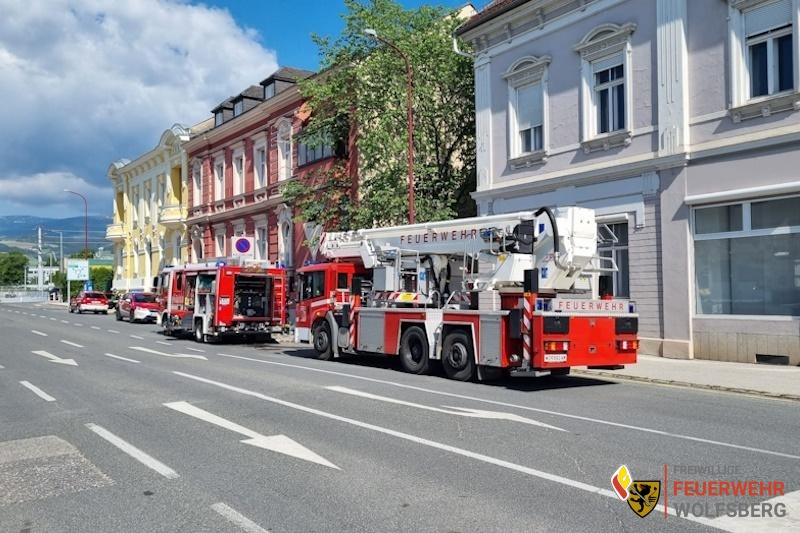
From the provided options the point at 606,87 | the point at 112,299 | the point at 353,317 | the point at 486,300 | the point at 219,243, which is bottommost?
the point at 112,299

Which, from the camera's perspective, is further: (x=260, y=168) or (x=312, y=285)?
(x=260, y=168)

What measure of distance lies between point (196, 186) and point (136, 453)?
40395 mm

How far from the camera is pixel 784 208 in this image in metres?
15.3

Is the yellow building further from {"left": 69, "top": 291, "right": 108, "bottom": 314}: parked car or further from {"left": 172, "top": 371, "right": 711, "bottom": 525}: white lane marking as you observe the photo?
{"left": 172, "top": 371, "right": 711, "bottom": 525}: white lane marking

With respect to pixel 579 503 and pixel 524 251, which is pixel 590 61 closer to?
pixel 524 251

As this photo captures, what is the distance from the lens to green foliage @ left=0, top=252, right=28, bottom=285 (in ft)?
516

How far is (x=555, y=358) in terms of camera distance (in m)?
Result: 12.2

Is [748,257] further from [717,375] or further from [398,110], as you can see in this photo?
[398,110]

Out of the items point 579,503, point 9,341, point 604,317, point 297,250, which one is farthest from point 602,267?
point 297,250

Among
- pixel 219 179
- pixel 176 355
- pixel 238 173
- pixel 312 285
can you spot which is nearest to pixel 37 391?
pixel 176 355

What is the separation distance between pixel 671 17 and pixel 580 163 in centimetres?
427

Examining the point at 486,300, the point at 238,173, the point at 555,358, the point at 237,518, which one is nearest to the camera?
the point at 237,518

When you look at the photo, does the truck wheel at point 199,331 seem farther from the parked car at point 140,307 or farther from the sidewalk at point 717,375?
the parked car at point 140,307

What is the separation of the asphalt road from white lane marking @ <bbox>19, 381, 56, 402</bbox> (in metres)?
0.05
